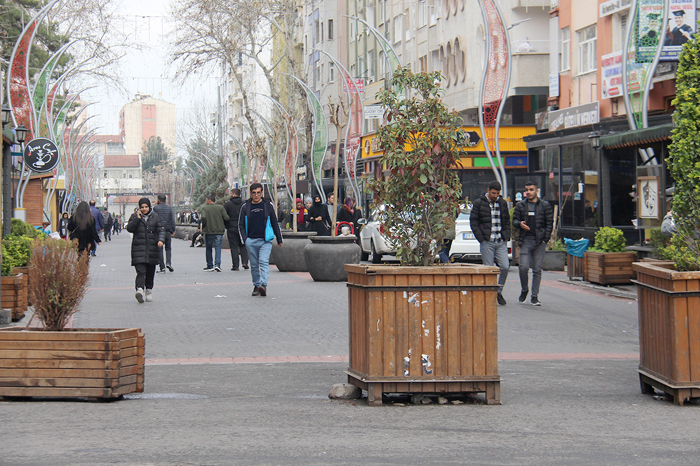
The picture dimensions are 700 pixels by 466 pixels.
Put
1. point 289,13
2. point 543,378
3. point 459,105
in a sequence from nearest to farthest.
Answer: point 543,378 → point 459,105 → point 289,13

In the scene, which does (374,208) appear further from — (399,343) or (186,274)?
(186,274)

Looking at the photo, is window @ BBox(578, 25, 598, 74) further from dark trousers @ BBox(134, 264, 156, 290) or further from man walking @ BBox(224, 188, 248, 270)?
dark trousers @ BBox(134, 264, 156, 290)

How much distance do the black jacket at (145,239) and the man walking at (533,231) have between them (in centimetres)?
534

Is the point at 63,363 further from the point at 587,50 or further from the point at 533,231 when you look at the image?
the point at 587,50

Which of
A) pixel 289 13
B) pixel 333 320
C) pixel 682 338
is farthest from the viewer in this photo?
pixel 289 13

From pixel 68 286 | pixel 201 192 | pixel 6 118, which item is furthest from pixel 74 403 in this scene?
pixel 201 192

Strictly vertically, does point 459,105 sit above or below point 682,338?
above

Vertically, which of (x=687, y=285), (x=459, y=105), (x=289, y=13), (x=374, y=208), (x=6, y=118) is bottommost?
(x=687, y=285)

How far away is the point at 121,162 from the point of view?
637 ft

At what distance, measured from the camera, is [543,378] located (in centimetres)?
795

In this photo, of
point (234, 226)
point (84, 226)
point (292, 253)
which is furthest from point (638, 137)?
point (84, 226)

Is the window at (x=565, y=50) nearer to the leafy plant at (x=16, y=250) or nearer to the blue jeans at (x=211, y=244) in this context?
the blue jeans at (x=211, y=244)

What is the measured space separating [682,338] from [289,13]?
4142 centimetres

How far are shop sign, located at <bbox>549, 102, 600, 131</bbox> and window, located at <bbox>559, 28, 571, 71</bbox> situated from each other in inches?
63.7
